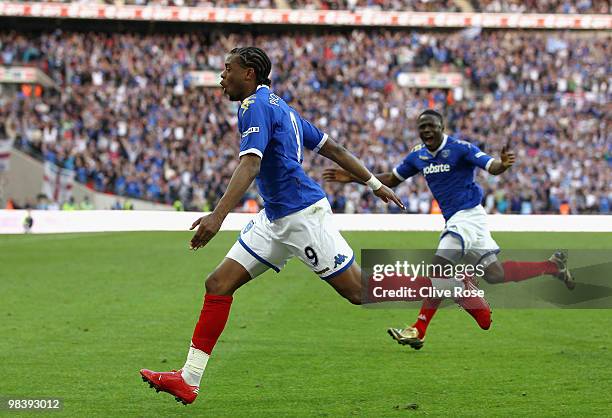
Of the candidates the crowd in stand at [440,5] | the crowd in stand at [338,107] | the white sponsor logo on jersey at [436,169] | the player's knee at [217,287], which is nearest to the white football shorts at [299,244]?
the player's knee at [217,287]

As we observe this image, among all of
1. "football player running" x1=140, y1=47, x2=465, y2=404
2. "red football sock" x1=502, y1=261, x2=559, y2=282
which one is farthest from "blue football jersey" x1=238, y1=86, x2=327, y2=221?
"red football sock" x1=502, y1=261, x2=559, y2=282

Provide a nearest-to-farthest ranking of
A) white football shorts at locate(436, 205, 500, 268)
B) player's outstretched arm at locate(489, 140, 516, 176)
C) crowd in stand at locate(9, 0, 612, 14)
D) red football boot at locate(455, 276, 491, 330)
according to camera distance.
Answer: red football boot at locate(455, 276, 491, 330) < player's outstretched arm at locate(489, 140, 516, 176) < white football shorts at locate(436, 205, 500, 268) < crowd in stand at locate(9, 0, 612, 14)

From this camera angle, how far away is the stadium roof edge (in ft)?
147

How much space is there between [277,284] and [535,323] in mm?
5434

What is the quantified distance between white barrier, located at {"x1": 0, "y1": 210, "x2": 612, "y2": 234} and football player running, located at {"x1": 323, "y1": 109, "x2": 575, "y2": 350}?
20333 millimetres

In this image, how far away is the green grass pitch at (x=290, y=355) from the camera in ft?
21.4

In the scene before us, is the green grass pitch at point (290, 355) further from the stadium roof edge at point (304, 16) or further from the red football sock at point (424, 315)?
the stadium roof edge at point (304, 16)

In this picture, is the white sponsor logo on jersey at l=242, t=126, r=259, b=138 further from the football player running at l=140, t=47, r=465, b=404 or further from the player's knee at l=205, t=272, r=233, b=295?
the player's knee at l=205, t=272, r=233, b=295

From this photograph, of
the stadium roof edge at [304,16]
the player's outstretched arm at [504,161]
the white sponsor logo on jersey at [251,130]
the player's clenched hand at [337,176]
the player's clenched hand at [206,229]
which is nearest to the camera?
the player's clenched hand at [206,229]

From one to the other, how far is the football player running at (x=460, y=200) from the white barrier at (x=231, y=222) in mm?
20333

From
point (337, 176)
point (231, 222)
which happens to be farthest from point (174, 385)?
point (231, 222)

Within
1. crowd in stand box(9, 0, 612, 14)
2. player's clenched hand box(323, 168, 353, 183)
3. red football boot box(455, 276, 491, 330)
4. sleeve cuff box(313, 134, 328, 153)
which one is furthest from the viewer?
crowd in stand box(9, 0, 612, 14)

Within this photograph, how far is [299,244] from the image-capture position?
21.2 ft

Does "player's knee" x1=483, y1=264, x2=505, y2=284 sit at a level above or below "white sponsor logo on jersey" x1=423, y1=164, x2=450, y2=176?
below
